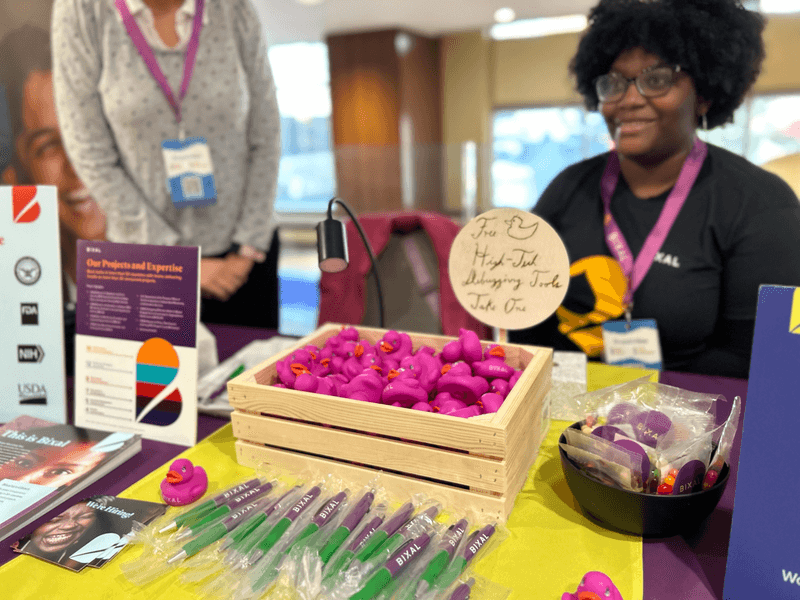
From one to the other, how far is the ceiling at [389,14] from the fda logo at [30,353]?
5.92m

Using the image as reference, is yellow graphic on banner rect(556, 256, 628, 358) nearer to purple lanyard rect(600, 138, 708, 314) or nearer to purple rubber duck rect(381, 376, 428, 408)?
purple lanyard rect(600, 138, 708, 314)

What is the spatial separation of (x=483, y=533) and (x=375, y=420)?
0.21 metres

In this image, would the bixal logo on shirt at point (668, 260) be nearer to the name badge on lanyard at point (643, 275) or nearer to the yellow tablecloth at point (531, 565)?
the name badge on lanyard at point (643, 275)

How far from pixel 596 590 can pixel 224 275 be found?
155cm

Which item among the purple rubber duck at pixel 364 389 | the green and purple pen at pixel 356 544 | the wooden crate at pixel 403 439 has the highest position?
the purple rubber duck at pixel 364 389

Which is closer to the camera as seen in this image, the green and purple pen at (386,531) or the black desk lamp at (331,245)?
the green and purple pen at (386,531)

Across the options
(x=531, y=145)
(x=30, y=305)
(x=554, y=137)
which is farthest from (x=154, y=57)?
(x=554, y=137)

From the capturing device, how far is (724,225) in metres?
1.52

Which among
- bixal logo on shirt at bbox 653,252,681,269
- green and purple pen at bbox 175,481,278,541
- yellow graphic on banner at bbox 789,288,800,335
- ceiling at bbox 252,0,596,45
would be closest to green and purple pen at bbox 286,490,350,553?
green and purple pen at bbox 175,481,278,541

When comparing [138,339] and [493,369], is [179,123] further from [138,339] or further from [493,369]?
[493,369]

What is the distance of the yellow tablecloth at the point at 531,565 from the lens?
66 cm

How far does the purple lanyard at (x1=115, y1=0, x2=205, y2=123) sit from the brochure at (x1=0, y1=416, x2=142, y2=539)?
108 centimetres

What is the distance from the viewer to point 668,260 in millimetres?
1555

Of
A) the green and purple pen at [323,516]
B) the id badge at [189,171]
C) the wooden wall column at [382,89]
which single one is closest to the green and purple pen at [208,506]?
the green and purple pen at [323,516]
